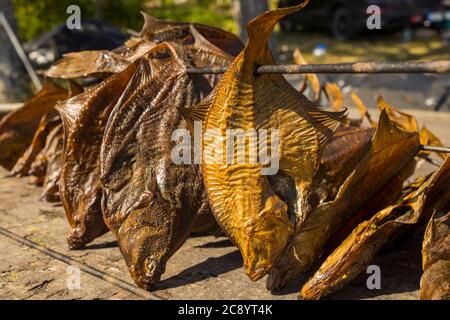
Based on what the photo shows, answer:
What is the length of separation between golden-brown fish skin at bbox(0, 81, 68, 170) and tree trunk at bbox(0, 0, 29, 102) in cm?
468

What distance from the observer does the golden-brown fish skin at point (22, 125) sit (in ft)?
16.5

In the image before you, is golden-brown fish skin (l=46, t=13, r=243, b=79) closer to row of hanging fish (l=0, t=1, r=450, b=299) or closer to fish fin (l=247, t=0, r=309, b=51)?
row of hanging fish (l=0, t=1, r=450, b=299)

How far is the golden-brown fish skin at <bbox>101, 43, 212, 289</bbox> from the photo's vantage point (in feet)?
9.77

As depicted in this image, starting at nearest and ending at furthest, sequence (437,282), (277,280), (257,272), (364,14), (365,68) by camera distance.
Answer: (365,68) < (437,282) < (257,272) < (277,280) < (364,14)

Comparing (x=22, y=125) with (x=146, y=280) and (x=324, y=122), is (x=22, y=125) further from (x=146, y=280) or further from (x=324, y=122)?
(x=324, y=122)

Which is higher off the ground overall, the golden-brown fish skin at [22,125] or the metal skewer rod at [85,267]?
the metal skewer rod at [85,267]

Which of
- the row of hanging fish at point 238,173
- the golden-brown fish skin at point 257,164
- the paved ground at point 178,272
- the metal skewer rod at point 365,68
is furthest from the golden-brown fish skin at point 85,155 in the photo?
the metal skewer rod at point 365,68

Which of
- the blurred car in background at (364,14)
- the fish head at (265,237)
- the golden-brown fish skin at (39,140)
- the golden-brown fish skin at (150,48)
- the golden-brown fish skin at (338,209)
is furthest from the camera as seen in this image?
the blurred car in background at (364,14)

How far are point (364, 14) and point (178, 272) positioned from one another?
14.7 meters

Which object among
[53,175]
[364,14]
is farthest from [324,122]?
[364,14]

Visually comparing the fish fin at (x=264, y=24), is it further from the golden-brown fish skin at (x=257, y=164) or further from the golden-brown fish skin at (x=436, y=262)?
the golden-brown fish skin at (x=436, y=262)

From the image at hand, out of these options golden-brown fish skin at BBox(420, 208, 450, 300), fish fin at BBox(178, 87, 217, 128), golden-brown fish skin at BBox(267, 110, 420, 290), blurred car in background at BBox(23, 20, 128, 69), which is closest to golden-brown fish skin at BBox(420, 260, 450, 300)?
golden-brown fish skin at BBox(420, 208, 450, 300)

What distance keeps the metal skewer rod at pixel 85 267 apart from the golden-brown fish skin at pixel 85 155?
0.48 ft

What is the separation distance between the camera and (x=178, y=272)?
3.13 metres
